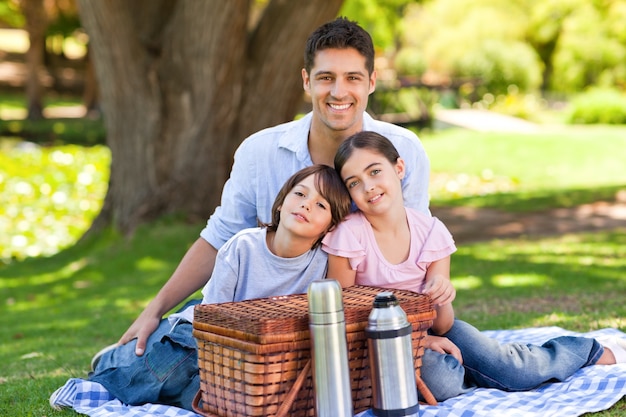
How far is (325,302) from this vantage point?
298 cm

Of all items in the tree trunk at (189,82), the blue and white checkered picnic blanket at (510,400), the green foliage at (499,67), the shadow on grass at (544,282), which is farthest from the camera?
the green foliage at (499,67)

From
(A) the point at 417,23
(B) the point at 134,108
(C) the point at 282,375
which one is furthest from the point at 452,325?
(A) the point at 417,23

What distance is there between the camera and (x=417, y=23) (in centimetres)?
3225

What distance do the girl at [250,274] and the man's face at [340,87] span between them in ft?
1.21

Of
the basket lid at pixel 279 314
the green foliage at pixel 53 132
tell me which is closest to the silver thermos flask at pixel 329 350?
the basket lid at pixel 279 314

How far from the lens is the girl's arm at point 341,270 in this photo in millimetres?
3535

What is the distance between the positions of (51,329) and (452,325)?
11.8 ft

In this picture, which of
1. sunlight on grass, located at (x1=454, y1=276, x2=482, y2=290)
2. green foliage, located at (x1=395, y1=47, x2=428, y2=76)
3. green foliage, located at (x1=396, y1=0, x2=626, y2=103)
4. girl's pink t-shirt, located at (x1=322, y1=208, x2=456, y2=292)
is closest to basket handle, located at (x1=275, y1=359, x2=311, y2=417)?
girl's pink t-shirt, located at (x1=322, y1=208, x2=456, y2=292)

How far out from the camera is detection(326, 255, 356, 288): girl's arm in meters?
3.54

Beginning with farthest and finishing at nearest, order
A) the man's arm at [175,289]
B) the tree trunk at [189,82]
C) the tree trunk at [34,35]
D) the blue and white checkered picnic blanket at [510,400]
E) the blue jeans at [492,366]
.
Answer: the tree trunk at [34,35] < the tree trunk at [189,82] < the man's arm at [175,289] < the blue jeans at [492,366] < the blue and white checkered picnic blanket at [510,400]

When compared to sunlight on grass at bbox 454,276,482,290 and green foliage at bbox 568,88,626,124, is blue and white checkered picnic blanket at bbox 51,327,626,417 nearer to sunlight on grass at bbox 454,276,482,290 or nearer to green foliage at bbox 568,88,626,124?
sunlight on grass at bbox 454,276,482,290

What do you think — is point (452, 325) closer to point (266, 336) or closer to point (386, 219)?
point (386, 219)

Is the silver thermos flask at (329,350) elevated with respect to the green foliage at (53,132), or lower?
lower

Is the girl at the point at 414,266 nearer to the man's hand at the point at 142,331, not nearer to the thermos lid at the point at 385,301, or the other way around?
the thermos lid at the point at 385,301
